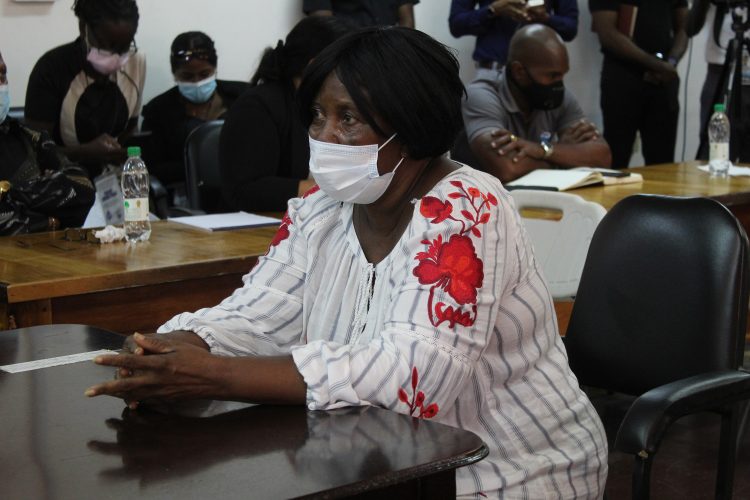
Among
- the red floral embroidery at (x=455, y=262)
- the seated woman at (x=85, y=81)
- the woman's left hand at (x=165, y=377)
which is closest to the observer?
the woman's left hand at (x=165, y=377)

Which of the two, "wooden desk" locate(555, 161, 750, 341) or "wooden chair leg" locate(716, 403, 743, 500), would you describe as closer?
"wooden chair leg" locate(716, 403, 743, 500)

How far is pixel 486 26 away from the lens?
6.24 metres

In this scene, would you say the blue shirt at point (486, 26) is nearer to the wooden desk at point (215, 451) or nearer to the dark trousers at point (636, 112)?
the dark trousers at point (636, 112)

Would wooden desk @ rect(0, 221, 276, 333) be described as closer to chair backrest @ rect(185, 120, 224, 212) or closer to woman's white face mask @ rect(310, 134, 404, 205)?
woman's white face mask @ rect(310, 134, 404, 205)

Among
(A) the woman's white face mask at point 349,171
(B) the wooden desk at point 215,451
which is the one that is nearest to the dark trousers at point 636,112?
(A) the woman's white face mask at point 349,171

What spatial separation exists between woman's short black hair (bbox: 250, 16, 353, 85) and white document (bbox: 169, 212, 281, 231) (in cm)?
53

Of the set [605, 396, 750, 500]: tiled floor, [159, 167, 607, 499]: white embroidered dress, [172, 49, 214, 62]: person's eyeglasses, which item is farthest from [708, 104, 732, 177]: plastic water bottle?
[159, 167, 607, 499]: white embroidered dress

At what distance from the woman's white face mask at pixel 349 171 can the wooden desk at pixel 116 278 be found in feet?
2.93

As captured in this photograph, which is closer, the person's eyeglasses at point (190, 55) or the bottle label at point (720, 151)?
the bottle label at point (720, 151)

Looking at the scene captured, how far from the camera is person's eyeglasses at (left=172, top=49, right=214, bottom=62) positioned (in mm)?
5359

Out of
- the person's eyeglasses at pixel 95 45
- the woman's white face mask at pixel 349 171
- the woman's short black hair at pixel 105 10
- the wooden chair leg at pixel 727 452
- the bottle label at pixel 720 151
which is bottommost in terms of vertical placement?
the wooden chair leg at pixel 727 452

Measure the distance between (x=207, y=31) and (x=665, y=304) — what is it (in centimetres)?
412

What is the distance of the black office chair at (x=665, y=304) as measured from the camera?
1.93 m

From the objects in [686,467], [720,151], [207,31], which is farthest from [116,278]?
[207,31]
